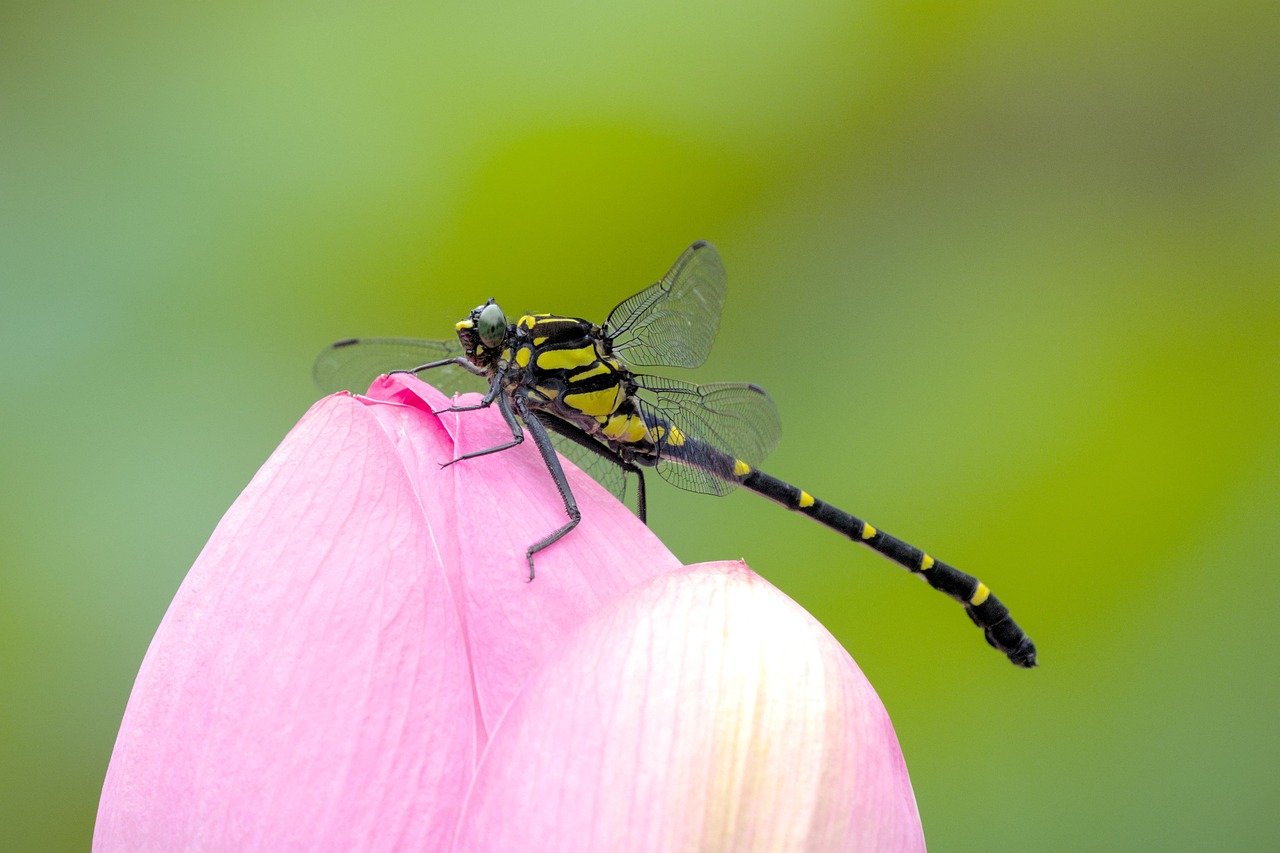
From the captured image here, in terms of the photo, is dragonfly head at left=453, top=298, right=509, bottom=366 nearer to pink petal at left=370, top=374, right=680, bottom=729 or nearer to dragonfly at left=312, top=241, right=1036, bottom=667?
dragonfly at left=312, top=241, right=1036, bottom=667

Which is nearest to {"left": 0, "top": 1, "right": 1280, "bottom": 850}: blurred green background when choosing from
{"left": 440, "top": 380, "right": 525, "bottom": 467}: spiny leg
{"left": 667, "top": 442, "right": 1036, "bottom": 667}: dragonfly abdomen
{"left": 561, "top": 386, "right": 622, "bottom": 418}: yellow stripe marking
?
{"left": 667, "top": 442, "right": 1036, "bottom": 667}: dragonfly abdomen

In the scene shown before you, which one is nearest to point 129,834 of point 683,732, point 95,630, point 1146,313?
point 683,732

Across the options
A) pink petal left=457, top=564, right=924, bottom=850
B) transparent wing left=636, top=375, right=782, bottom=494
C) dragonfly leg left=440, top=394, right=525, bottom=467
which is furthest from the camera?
transparent wing left=636, top=375, right=782, bottom=494

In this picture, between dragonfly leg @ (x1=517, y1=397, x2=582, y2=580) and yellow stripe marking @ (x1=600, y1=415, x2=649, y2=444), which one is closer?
dragonfly leg @ (x1=517, y1=397, x2=582, y2=580)

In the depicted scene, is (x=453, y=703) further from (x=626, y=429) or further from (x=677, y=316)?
(x=677, y=316)

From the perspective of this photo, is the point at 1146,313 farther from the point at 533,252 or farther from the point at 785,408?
the point at 533,252
